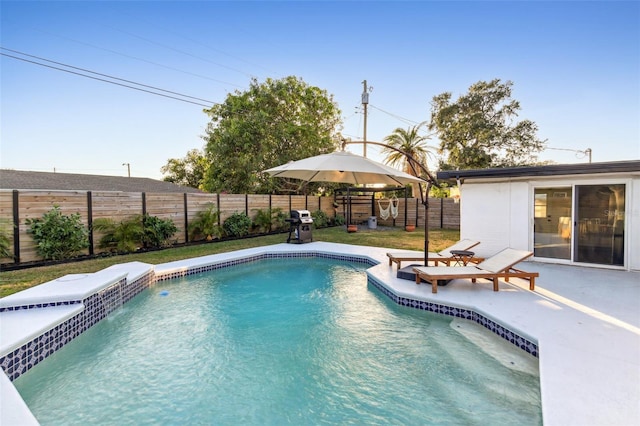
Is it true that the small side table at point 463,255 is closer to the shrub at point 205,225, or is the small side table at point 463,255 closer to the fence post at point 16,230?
the shrub at point 205,225

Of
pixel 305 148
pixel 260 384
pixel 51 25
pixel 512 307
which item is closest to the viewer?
pixel 260 384

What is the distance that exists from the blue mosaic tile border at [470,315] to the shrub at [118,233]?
22.2 ft

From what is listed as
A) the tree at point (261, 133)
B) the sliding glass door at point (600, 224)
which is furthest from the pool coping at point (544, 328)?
the tree at point (261, 133)

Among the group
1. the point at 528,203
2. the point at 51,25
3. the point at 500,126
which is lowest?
the point at 528,203

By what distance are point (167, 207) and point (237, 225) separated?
254 centimetres

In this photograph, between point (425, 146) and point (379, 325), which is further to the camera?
point (425, 146)

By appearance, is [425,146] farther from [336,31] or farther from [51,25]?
[51,25]

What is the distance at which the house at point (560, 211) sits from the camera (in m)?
5.87

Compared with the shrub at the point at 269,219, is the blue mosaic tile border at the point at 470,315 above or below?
below

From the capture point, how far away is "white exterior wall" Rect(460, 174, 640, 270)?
5.85m

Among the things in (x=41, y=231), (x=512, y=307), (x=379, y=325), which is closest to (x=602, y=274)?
(x=512, y=307)

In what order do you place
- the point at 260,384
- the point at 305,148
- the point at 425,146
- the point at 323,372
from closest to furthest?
the point at 260,384 → the point at 323,372 → the point at 305,148 → the point at 425,146

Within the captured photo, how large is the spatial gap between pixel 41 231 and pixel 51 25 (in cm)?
737

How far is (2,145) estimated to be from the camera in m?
7.75
